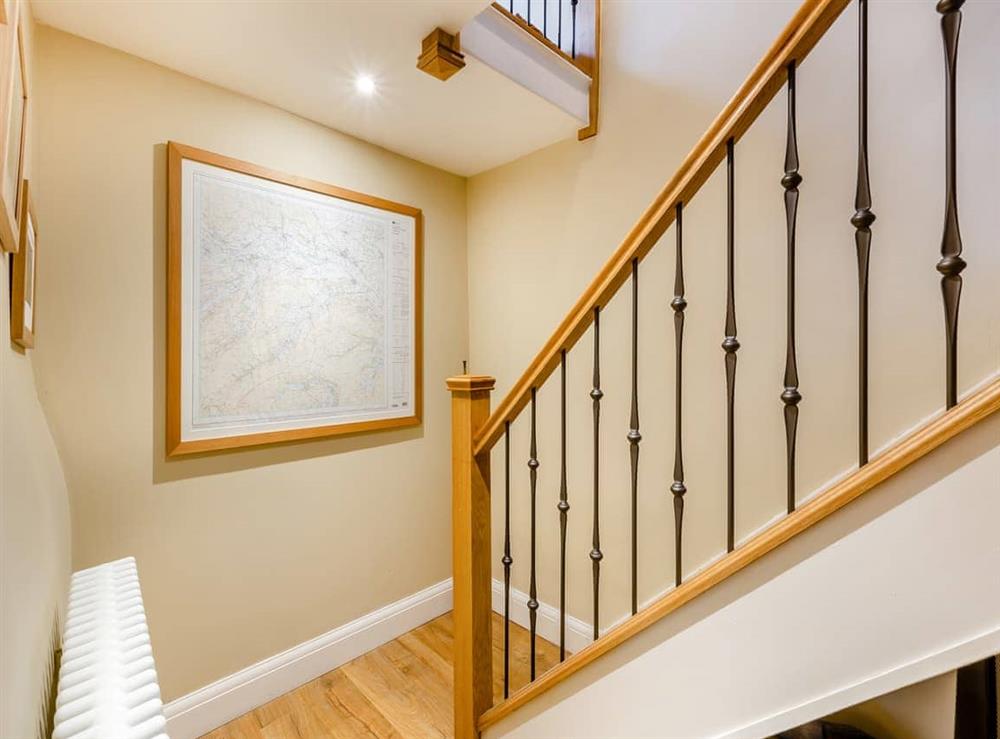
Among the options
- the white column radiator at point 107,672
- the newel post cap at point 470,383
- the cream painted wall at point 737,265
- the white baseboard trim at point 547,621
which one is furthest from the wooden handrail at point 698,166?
the white baseboard trim at point 547,621

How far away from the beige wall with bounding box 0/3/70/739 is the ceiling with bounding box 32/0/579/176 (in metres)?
0.81

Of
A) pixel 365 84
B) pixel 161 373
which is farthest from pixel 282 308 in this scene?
pixel 365 84

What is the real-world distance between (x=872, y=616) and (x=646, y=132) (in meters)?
1.85

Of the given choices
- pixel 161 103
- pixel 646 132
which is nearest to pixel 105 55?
pixel 161 103

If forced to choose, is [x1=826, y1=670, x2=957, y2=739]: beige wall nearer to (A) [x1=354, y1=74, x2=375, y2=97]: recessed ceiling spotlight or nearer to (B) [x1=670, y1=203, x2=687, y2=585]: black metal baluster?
(B) [x1=670, y1=203, x2=687, y2=585]: black metal baluster

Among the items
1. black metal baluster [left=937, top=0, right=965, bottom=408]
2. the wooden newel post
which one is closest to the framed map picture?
the wooden newel post

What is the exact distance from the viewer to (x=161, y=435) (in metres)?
1.72

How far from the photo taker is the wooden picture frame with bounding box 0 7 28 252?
769 millimetres

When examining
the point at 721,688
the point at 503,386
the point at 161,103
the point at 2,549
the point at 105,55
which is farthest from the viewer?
the point at 503,386

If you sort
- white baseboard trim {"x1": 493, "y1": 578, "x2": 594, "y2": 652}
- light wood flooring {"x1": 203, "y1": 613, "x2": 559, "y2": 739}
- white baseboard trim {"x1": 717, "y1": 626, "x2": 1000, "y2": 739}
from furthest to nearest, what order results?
1. white baseboard trim {"x1": 493, "y1": 578, "x2": 594, "y2": 652}
2. light wood flooring {"x1": 203, "y1": 613, "x2": 559, "y2": 739}
3. white baseboard trim {"x1": 717, "y1": 626, "x2": 1000, "y2": 739}

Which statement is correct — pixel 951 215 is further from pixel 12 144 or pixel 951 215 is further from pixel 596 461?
pixel 12 144

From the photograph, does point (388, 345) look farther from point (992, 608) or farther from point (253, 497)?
point (992, 608)

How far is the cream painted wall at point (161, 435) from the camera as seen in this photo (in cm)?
152

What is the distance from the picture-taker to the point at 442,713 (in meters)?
1.90
